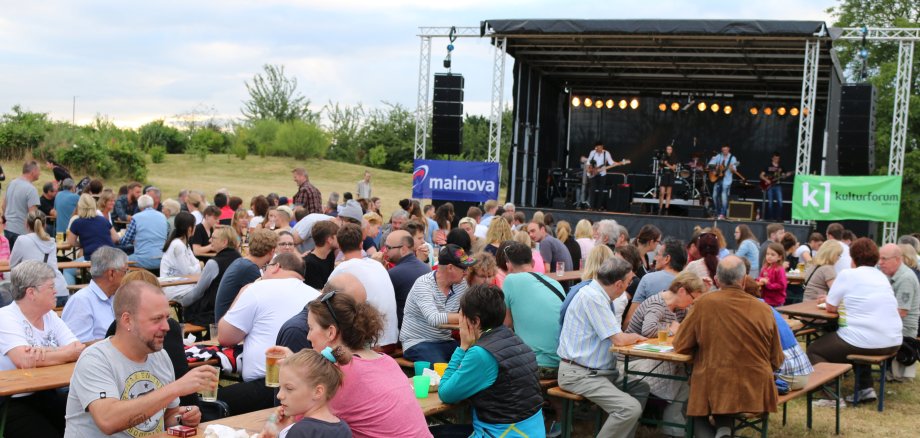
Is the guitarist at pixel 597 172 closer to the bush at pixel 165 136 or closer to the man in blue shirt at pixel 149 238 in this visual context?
the man in blue shirt at pixel 149 238

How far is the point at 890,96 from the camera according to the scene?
30.0m

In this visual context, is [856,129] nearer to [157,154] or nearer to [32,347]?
[32,347]

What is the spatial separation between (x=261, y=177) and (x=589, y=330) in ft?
81.6

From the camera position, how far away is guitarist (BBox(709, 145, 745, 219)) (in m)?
16.3

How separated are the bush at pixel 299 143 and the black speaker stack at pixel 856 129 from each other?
2172cm

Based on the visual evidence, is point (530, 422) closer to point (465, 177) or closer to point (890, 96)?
point (465, 177)

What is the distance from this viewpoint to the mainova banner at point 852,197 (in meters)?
13.1

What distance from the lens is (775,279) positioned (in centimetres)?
838

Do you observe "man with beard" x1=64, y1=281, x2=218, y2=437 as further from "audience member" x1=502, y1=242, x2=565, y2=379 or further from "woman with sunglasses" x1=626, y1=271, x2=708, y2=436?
"woman with sunglasses" x1=626, y1=271, x2=708, y2=436

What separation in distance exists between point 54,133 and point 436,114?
38.2 feet

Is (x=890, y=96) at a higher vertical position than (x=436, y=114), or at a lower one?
higher

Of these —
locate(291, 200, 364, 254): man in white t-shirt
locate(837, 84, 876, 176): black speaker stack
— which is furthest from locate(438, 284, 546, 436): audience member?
locate(837, 84, 876, 176): black speaker stack

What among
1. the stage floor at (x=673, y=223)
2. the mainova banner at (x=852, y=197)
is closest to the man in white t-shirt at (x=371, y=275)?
the mainova banner at (x=852, y=197)

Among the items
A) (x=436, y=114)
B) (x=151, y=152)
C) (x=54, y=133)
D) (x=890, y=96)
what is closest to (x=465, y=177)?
(x=436, y=114)
